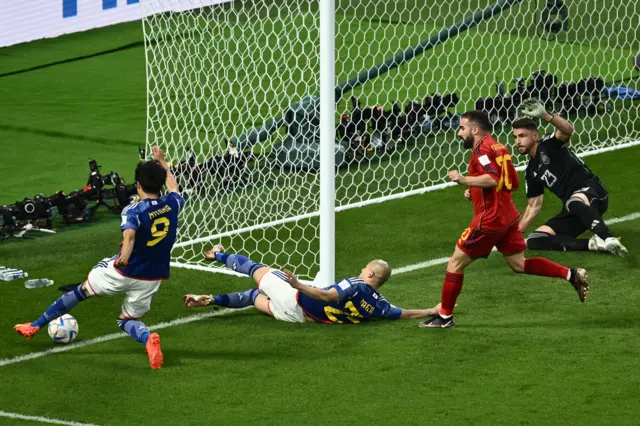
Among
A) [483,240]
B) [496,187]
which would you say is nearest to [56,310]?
[483,240]

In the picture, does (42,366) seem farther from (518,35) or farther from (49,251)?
(518,35)

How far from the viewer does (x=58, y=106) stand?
17828 mm

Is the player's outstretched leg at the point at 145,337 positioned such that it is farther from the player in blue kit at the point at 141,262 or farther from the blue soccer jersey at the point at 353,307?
the blue soccer jersey at the point at 353,307

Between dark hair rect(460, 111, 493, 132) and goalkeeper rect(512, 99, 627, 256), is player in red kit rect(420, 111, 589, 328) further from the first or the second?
goalkeeper rect(512, 99, 627, 256)

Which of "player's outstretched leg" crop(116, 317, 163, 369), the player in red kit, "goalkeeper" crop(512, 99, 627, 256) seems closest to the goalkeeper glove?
the player in red kit

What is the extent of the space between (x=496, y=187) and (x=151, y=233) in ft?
7.63

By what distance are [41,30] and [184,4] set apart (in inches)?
328

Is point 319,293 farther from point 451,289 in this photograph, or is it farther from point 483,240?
point 483,240

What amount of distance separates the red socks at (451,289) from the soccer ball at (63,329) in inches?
99.6

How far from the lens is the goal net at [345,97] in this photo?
11961mm

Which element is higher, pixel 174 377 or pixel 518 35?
pixel 518 35

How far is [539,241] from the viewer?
1111 centimetres

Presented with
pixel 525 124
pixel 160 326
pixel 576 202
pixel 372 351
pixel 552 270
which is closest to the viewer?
pixel 372 351

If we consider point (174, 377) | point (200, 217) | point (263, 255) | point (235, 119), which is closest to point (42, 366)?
point (174, 377)
